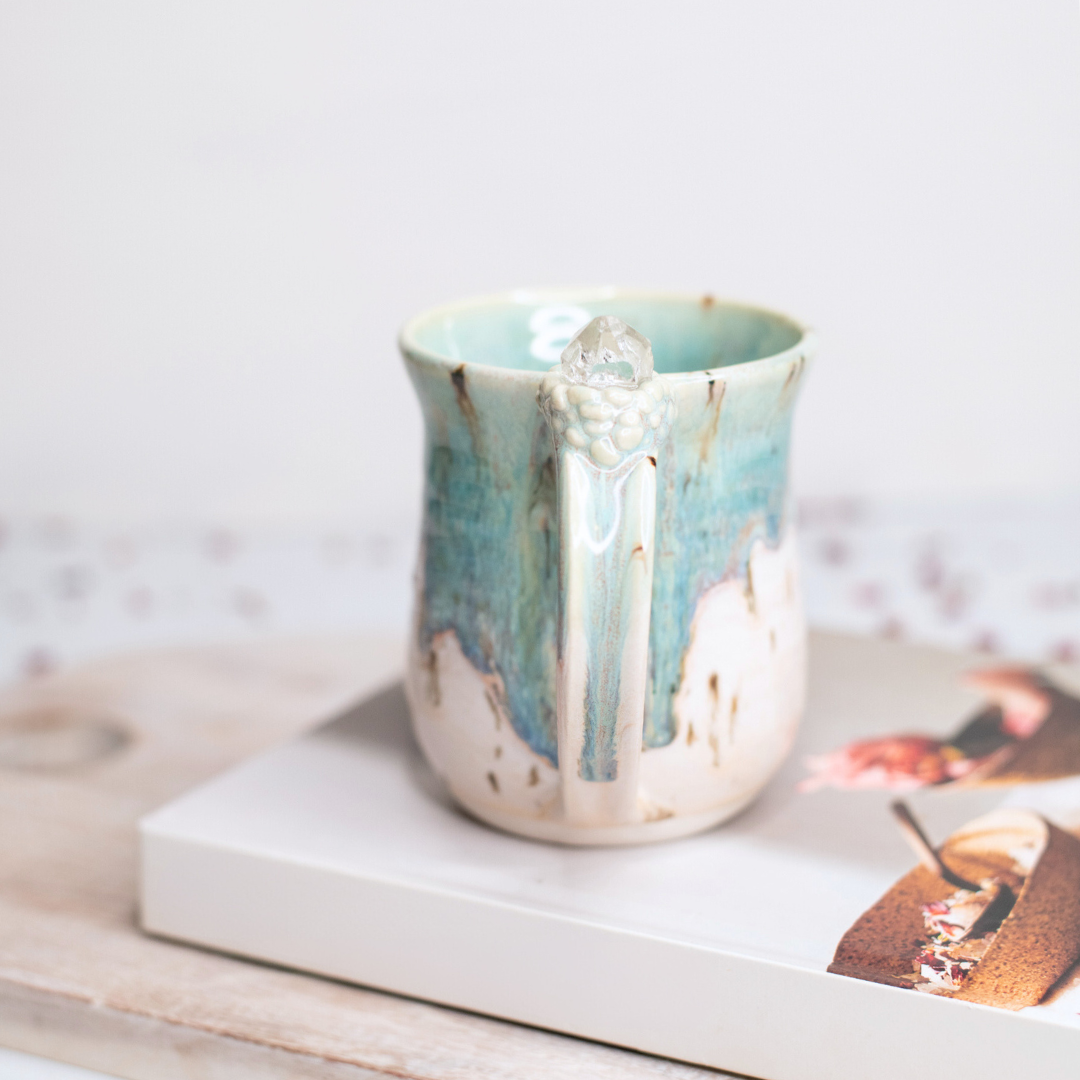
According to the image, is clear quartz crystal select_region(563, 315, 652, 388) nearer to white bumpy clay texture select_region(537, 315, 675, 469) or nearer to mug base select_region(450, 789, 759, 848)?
white bumpy clay texture select_region(537, 315, 675, 469)

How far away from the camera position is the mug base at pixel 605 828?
0.44 meters

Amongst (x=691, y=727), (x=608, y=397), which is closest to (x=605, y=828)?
(x=691, y=727)

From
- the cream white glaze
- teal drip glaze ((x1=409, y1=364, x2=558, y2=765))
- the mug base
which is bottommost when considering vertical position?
the mug base

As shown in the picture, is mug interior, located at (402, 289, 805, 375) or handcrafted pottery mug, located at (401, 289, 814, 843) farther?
mug interior, located at (402, 289, 805, 375)

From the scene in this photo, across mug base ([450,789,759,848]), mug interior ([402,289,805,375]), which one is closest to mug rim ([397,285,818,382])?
mug interior ([402,289,805,375])

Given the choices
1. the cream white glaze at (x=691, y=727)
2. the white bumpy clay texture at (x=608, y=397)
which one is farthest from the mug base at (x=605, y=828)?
the white bumpy clay texture at (x=608, y=397)

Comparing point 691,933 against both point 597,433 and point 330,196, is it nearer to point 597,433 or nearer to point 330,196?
point 597,433

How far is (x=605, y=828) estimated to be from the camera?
444 millimetres

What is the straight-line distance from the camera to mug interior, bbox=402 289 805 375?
1.64ft

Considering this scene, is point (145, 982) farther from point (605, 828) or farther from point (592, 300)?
point (592, 300)

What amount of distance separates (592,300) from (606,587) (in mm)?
186

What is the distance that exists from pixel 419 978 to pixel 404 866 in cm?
4

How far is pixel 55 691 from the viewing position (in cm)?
68

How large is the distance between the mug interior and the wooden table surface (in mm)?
235
